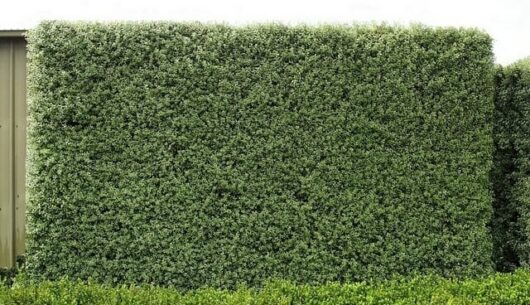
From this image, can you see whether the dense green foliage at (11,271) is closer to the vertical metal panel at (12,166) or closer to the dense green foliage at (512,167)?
the vertical metal panel at (12,166)

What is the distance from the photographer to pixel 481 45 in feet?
24.1

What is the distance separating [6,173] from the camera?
8.06m

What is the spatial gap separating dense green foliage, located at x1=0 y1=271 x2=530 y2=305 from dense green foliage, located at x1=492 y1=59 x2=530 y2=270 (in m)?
0.93

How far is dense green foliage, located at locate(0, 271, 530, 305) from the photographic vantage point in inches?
210

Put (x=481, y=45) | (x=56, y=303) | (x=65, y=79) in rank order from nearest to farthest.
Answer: (x=56, y=303)
(x=65, y=79)
(x=481, y=45)

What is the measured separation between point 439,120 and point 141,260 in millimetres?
3795

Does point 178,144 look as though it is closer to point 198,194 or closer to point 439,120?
point 198,194

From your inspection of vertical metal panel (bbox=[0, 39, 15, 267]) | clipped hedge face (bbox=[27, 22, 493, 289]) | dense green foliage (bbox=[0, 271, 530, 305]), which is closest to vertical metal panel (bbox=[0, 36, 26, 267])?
vertical metal panel (bbox=[0, 39, 15, 267])

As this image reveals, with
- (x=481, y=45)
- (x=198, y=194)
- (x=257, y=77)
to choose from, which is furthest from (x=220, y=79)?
(x=481, y=45)

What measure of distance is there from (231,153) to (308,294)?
6.04ft

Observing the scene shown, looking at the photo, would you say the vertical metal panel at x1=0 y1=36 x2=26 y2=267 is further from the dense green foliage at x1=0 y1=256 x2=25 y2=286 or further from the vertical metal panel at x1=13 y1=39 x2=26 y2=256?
the dense green foliage at x1=0 y1=256 x2=25 y2=286

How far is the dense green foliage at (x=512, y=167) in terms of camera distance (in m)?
7.80

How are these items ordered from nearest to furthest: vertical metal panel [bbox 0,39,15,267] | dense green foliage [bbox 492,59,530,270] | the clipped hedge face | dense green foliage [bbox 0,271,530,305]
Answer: dense green foliage [bbox 0,271,530,305]
the clipped hedge face
dense green foliage [bbox 492,59,530,270]
vertical metal panel [bbox 0,39,15,267]

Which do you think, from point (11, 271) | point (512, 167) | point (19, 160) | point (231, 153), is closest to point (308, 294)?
point (231, 153)
